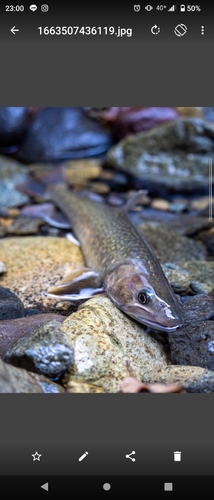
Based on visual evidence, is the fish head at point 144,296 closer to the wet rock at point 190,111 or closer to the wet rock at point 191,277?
the wet rock at point 191,277

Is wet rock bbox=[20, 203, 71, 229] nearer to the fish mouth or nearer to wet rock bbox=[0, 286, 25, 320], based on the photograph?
wet rock bbox=[0, 286, 25, 320]

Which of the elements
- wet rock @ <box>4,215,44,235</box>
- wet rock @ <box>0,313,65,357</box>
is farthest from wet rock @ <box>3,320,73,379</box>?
wet rock @ <box>4,215,44,235</box>

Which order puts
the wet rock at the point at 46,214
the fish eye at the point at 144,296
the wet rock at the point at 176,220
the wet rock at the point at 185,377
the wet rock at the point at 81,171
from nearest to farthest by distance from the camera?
1. the wet rock at the point at 185,377
2. the fish eye at the point at 144,296
3. the wet rock at the point at 176,220
4. the wet rock at the point at 46,214
5. the wet rock at the point at 81,171

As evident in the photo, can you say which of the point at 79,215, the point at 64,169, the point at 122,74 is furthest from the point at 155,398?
the point at 64,169

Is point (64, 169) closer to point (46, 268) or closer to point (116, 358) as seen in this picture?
point (46, 268)

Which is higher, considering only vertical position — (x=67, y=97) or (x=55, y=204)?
(x=67, y=97)

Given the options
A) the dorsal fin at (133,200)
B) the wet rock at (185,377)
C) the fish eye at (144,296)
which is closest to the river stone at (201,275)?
the fish eye at (144,296)

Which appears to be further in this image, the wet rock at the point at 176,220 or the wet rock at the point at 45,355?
the wet rock at the point at 176,220
